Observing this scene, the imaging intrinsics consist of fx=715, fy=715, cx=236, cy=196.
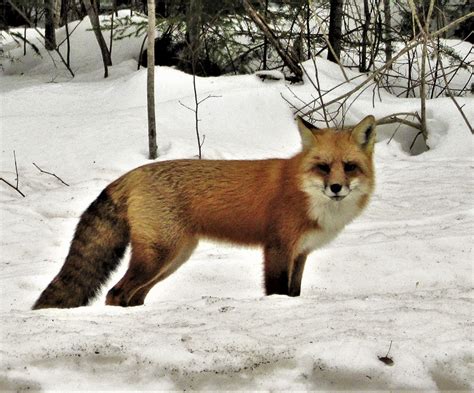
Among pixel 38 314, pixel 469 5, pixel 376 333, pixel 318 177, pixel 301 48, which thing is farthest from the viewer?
pixel 469 5

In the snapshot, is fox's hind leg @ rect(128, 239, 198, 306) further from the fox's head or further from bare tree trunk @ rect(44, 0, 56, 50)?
bare tree trunk @ rect(44, 0, 56, 50)

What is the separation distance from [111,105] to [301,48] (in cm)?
342

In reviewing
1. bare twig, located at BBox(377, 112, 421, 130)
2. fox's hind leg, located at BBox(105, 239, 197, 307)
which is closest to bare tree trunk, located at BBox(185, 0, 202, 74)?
bare twig, located at BBox(377, 112, 421, 130)

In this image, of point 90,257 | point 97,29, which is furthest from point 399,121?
point 90,257

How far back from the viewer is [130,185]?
16.6ft

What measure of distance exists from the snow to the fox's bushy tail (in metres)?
0.54

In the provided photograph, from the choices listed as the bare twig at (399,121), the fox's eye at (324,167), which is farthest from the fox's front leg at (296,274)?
the bare twig at (399,121)

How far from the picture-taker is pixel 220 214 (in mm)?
5043

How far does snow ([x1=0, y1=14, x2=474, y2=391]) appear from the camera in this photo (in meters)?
3.12

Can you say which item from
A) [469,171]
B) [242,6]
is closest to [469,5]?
[242,6]

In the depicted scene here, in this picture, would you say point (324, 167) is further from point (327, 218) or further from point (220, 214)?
point (220, 214)

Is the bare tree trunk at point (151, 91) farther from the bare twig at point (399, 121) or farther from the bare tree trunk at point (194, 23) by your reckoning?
the bare twig at point (399, 121)

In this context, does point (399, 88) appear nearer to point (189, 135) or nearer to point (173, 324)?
point (189, 135)

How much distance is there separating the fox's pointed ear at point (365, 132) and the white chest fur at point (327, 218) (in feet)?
1.41
